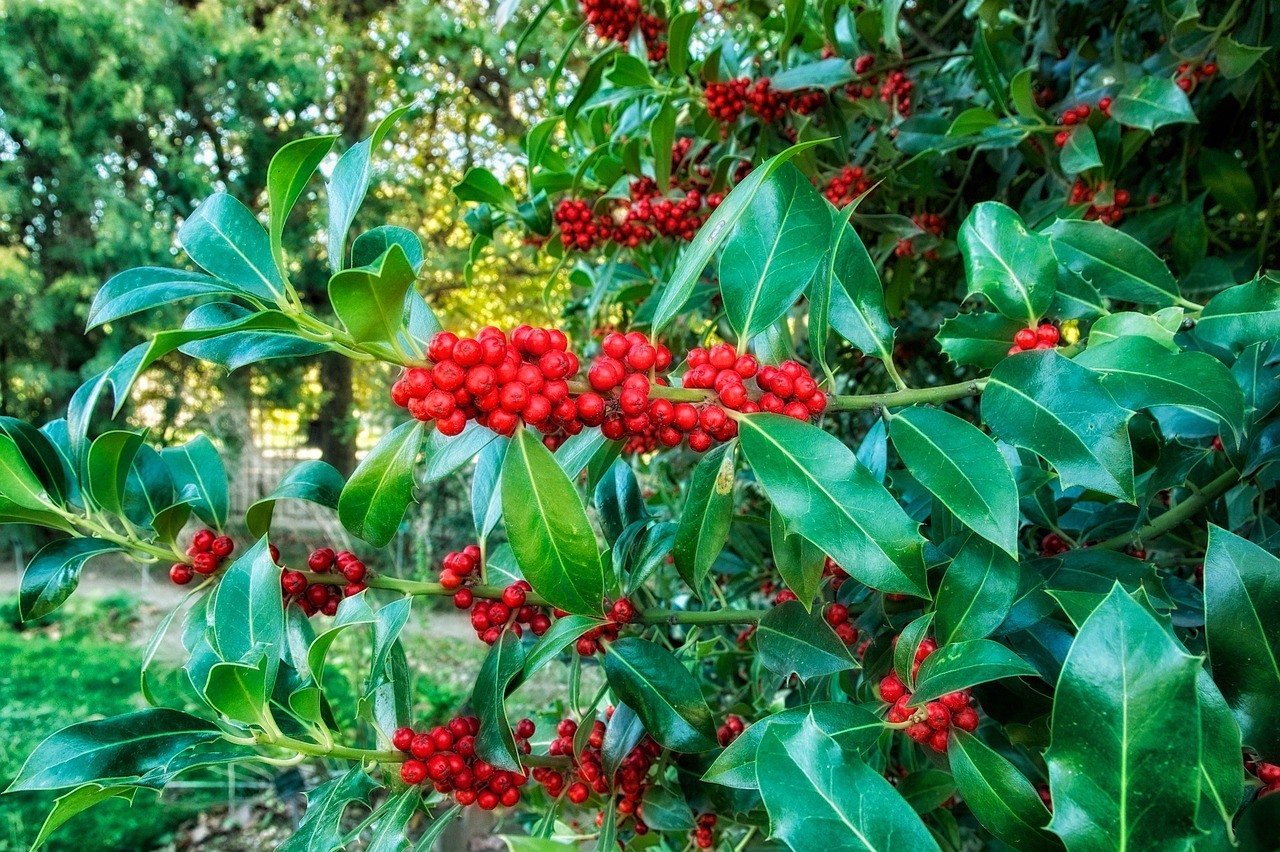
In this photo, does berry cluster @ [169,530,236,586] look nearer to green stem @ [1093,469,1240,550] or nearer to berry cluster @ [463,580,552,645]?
berry cluster @ [463,580,552,645]

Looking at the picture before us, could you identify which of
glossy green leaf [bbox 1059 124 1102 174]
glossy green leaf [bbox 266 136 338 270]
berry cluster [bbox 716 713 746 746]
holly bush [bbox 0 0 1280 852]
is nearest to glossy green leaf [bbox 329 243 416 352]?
holly bush [bbox 0 0 1280 852]

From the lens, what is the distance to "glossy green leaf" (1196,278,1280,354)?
2.38ft

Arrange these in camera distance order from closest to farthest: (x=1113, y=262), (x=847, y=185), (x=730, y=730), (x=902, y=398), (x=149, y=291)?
(x=149, y=291) → (x=902, y=398) → (x=1113, y=262) → (x=730, y=730) → (x=847, y=185)

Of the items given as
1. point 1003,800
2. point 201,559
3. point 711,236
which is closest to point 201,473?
point 201,559

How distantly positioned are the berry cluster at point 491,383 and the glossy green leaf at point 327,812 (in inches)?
→ 18.9

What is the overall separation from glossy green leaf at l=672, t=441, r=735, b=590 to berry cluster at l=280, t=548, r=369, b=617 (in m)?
0.40

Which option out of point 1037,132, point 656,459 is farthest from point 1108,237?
point 656,459

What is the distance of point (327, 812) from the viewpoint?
83cm

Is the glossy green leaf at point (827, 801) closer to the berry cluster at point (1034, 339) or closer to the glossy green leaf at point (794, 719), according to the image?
the glossy green leaf at point (794, 719)

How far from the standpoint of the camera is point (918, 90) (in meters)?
1.71

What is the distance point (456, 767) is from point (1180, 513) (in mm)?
874

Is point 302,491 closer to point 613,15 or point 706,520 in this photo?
point 706,520

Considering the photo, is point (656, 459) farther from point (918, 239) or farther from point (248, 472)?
point (248, 472)

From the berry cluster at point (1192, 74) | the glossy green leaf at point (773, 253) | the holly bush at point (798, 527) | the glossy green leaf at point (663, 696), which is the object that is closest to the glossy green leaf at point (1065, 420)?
the holly bush at point (798, 527)
